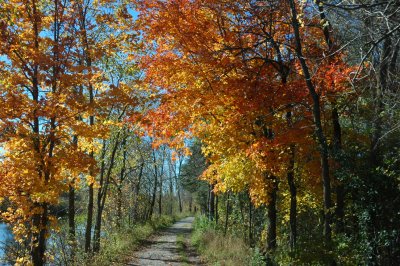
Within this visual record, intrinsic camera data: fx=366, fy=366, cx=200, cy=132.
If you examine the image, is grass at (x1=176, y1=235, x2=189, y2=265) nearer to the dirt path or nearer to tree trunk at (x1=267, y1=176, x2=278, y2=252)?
the dirt path

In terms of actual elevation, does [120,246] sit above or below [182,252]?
above

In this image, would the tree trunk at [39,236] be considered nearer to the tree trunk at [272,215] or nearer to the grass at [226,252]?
the grass at [226,252]

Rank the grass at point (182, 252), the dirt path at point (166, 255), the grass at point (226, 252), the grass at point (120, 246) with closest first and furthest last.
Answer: the grass at point (226, 252)
the grass at point (120, 246)
the dirt path at point (166, 255)
the grass at point (182, 252)

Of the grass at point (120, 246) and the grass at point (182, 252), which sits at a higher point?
the grass at point (120, 246)

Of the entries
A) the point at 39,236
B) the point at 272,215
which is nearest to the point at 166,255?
the point at 272,215

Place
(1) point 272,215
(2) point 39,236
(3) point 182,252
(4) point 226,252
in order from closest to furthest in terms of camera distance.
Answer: (2) point 39,236, (1) point 272,215, (4) point 226,252, (3) point 182,252

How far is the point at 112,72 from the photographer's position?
1656 cm

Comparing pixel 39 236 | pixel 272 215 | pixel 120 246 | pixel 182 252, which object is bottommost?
pixel 182 252

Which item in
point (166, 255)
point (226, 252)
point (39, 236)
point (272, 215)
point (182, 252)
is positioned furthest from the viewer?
point (182, 252)

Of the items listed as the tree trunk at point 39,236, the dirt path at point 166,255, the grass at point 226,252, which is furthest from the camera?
the dirt path at point 166,255

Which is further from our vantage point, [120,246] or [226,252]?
[120,246]

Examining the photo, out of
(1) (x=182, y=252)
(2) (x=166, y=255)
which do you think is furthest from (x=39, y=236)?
(1) (x=182, y=252)

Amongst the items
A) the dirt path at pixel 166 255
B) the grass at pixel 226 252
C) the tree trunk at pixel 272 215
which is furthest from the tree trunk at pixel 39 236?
the tree trunk at pixel 272 215

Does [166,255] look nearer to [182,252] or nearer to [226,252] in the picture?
[182,252]
